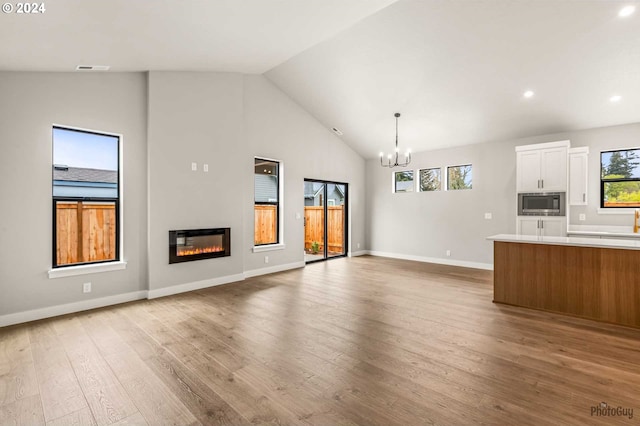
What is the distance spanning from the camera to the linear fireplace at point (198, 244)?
4.80 m

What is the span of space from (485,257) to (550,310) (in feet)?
9.46

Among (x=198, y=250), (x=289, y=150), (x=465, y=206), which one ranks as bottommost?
(x=198, y=250)

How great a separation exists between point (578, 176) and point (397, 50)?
3954 mm

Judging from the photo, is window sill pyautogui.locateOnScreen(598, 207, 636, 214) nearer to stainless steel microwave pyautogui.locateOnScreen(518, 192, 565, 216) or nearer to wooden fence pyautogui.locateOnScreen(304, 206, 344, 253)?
stainless steel microwave pyautogui.locateOnScreen(518, 192, 565, 216)

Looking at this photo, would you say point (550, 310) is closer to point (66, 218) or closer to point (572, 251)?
point (572, 251)

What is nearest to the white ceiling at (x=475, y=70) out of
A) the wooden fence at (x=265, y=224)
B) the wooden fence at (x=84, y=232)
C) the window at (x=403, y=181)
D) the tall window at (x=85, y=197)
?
the window at (x=403, y=181)

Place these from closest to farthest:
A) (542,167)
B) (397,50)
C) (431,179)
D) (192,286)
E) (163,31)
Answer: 1. (163,31)
2. (397,50)
3. (192,286)
4. (542,167)
5. (431,179)

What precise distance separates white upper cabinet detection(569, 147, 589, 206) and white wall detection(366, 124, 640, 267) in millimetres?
309

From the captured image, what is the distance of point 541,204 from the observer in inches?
218

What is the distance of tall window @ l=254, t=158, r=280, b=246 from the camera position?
6211 millimetres

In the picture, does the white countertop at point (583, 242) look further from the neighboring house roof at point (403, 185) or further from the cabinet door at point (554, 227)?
the neighboring house roof at point (403, 185)

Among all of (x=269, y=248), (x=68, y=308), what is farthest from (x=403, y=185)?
(x=68, y=308)

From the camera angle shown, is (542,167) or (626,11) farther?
(542,167)

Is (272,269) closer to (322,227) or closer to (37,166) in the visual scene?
(322,227)
